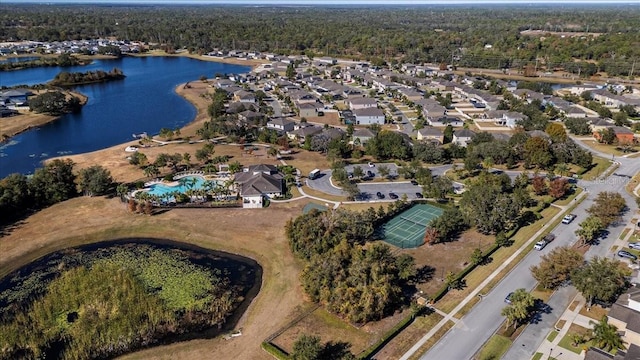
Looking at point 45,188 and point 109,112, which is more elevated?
point 45,188

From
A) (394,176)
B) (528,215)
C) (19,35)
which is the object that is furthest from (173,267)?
(19,35)

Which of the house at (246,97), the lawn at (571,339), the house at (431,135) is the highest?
the house at (246,97)

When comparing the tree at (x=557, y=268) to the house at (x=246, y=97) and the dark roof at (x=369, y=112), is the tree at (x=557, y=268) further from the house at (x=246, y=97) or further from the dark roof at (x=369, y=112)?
the house at (x=246, y=97)

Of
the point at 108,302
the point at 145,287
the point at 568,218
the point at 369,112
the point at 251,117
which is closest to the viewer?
the point at 108,302

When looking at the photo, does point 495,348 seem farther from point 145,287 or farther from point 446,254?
point 145,287

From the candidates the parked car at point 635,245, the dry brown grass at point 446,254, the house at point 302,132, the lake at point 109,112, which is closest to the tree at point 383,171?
the dry brown grass at point 446,254

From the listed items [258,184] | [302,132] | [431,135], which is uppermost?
[431,135]

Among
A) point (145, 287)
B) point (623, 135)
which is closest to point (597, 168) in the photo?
point (623, 135)
